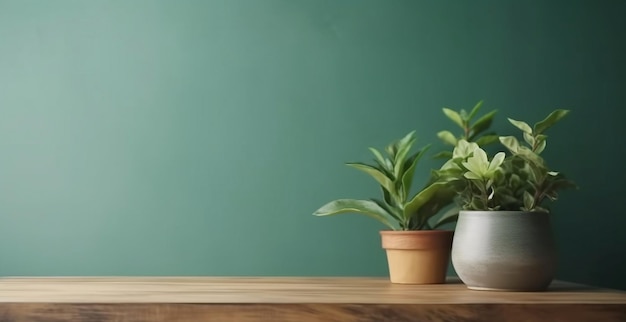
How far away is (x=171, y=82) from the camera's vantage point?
5.15ft

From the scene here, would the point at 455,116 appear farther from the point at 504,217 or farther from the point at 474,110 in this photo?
the point at 504,217

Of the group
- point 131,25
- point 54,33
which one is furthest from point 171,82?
point 54,33

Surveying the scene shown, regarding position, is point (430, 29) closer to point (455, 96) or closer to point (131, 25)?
point (455, 96)

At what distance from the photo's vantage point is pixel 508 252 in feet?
4.03

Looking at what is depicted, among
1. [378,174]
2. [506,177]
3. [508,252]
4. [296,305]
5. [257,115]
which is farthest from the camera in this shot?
[257,115]

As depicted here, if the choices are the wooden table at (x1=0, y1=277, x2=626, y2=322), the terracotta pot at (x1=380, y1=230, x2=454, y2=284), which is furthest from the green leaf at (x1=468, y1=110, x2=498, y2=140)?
the wooden table at (x1=0, y1=277, x2=626, y2=322)

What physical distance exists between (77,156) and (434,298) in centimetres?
81

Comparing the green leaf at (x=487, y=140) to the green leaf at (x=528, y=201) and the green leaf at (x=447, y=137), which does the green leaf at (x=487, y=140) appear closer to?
the green leaf at (x=447, y=137)

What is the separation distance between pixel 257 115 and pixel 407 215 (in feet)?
1.26

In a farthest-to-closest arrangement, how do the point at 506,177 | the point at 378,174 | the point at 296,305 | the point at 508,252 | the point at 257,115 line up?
the point at 257,115 → the point at 378,174 → the point at 506,177 → the point at 508,252 → the point at 296,305

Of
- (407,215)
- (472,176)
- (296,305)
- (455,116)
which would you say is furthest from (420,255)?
(296,305)

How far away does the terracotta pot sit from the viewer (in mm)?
1383

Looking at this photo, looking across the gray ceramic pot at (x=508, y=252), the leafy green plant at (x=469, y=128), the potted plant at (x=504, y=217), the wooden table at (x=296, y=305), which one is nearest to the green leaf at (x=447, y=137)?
the leafy green plant at (x=469, y=128)

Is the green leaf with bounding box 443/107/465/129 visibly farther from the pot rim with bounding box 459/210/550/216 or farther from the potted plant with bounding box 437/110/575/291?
the pot rim with bounding box 459/210/550/216
